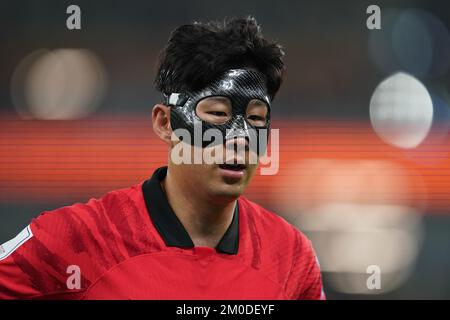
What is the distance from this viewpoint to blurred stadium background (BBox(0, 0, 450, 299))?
4684 mm

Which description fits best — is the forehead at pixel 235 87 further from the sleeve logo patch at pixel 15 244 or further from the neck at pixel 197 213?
the sleeve logo patch at pixel 15 244

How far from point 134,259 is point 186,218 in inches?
9.7

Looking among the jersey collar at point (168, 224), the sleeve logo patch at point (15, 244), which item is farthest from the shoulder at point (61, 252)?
the jersey collar at point (168, 224)

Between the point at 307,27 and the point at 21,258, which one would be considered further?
the point at 307,27

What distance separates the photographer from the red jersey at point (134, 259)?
7.72 ft

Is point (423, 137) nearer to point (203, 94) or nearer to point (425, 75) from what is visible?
point (425, 75)

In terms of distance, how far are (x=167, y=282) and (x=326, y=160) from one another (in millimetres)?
2678

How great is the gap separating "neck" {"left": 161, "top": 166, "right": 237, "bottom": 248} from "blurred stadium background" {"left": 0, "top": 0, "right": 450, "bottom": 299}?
7.23 feet

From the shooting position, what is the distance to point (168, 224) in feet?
8.09

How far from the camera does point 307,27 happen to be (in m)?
4.86

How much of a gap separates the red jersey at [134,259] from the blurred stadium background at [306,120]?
6.98ft

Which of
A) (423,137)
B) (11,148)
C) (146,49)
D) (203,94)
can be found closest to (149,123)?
(146,49)

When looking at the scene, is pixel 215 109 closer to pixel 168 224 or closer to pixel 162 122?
pixel 162 122

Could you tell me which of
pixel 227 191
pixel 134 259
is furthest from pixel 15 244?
pixel 227 191
